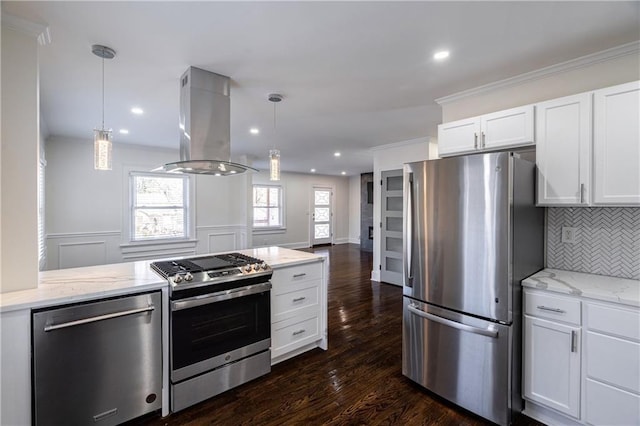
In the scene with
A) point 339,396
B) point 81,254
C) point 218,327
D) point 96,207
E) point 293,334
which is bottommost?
point 339,396

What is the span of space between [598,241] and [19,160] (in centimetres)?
399

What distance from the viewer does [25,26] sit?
177 cm

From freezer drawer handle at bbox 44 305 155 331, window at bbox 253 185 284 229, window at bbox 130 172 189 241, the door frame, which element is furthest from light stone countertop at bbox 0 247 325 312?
the door frame

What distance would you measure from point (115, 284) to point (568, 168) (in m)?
3.17

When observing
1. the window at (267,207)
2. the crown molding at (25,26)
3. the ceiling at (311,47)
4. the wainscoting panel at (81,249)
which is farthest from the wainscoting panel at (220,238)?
the crown molding at (25,26)

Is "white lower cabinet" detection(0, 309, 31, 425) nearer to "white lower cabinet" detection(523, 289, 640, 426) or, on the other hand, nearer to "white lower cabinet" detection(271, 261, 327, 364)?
"white lower cabinet" detection(271, 261, 327, 364)

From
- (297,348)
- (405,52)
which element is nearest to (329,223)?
(297,348)

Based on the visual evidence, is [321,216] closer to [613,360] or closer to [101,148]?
[101,148]

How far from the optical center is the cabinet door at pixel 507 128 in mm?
2199

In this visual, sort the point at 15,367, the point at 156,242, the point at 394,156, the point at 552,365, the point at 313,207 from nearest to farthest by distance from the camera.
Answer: the point at 15,367 → the point at 552,365 → the point at 394,156 → the point at 156,242 → the point at 313,207

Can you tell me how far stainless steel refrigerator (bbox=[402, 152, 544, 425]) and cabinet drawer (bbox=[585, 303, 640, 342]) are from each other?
14.2 inches

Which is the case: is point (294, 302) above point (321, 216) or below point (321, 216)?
below

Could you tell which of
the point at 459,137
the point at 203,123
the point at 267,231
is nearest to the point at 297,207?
the point at 267,231

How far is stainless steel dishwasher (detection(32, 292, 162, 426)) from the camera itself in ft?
5.28
